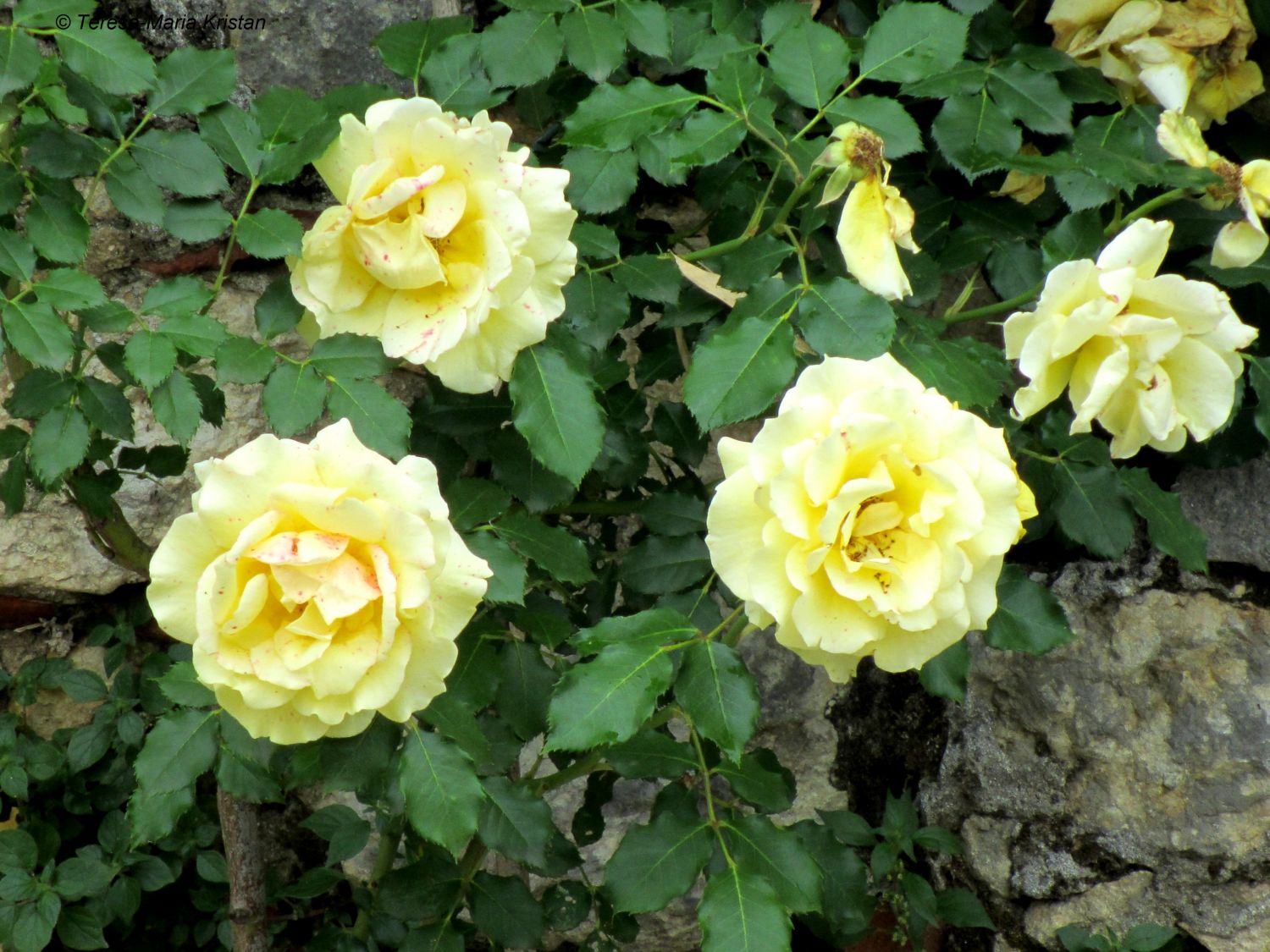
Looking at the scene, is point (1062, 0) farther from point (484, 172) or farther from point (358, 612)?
point (358, 612)

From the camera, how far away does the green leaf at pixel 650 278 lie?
1200 mm

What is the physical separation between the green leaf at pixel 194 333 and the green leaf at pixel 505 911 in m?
0.76

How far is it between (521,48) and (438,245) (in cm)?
31

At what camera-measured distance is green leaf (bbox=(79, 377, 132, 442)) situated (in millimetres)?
1136

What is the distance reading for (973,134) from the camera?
130cm

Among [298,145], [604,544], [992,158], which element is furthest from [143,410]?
[992,158]

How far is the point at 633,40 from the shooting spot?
1.21m

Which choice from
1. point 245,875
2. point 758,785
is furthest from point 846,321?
point 245,875

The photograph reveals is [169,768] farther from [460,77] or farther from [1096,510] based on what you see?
[1096,510]

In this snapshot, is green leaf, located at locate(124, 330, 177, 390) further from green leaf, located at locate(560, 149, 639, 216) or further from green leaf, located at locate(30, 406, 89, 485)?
green leaf, located at locate(560, 149, 639, 216)

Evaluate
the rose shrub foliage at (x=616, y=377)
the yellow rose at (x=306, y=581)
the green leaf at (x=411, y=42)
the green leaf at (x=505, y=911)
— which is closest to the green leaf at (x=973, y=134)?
the rose shrub foliage at (x=616, y=377)

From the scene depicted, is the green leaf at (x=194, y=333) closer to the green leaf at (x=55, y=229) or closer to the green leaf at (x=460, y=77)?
the green leaf at (x=55, y=229)

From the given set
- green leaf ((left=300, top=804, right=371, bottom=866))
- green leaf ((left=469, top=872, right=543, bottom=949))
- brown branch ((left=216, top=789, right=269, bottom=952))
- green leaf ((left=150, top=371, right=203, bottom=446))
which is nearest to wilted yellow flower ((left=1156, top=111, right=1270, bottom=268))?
green leaf ((left=150, top=371, right=203, bottom=446))

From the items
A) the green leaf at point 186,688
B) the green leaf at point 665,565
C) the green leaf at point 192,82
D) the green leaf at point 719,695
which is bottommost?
the green leaf at point 665,565
